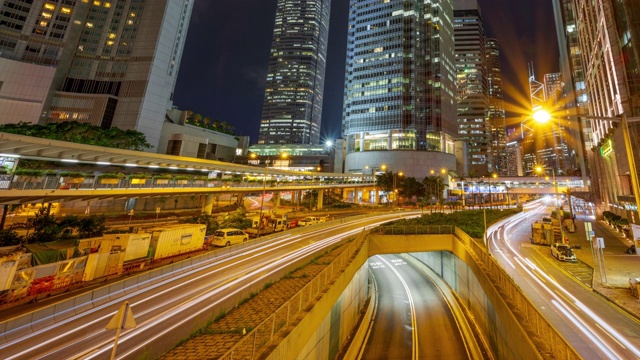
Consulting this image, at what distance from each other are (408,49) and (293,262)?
117329 millimetres

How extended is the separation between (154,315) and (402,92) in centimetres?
11244

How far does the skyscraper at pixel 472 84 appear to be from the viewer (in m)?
158

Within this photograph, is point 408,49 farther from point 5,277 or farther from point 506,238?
point 5,277

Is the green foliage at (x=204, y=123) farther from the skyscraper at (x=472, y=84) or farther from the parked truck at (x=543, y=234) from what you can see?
the skyscraper at (x=472, y=84)

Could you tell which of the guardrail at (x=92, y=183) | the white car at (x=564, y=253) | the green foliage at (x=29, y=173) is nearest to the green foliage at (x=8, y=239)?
the guardrail at (x=92, y=183)

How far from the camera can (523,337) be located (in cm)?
963

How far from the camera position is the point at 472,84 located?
164 meters

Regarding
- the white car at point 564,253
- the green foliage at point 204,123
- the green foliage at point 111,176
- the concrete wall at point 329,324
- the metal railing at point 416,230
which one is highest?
the green foliage at point 204,123

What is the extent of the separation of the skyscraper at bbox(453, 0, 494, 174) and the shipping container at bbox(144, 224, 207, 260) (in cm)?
16956

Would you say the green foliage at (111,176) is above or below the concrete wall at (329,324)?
above

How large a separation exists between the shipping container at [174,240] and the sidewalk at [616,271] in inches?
1221

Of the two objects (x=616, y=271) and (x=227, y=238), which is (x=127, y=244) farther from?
(x=616, y=271)

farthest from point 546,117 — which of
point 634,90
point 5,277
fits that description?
point 634,90

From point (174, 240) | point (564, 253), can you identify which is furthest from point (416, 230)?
point (174, 240)
